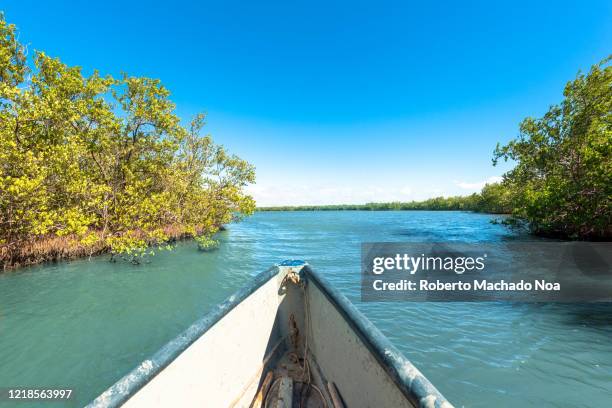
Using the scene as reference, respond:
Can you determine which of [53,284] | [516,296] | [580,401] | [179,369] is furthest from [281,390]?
[53,284]

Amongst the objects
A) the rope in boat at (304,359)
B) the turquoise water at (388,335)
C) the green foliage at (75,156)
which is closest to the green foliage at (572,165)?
the turquoise water at (388,335)

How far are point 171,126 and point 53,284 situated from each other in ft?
30.9

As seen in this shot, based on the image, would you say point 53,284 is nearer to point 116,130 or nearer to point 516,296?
point 116,130

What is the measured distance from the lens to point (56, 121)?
12.3m

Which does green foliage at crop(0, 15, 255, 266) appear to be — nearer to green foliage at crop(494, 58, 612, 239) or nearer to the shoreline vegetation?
the shoreline vegetation

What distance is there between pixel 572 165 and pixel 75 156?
31.4 m

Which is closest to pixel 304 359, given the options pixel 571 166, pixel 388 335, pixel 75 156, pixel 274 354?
pixel 274 354

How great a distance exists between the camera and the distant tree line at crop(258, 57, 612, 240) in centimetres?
1502

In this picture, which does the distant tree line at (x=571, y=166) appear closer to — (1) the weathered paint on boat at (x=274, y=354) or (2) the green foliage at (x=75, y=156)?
(1) the weathered paint on boat at (x=274, y=354)

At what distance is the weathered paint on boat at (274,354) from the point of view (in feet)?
6.33

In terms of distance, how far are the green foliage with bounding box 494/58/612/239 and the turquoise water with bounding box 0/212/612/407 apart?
1179 cm

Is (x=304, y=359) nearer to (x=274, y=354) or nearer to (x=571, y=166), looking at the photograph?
(x=274, y=354)

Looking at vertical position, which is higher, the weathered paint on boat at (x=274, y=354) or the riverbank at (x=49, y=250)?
the weathered paint on boat at (x=274, y=354)

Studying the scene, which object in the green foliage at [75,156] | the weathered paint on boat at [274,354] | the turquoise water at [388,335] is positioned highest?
the green foliage at [75,156]
